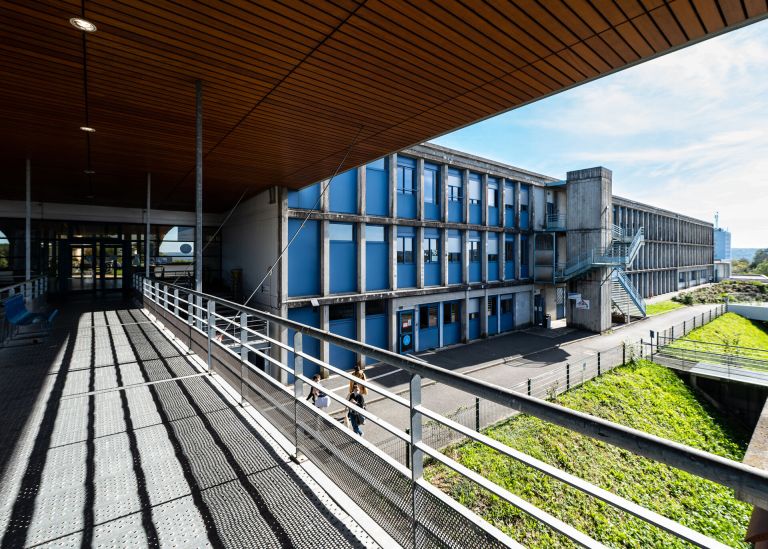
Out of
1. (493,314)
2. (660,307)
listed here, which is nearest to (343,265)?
(493,314)

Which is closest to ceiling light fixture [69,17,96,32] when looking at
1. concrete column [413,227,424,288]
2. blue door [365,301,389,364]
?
blue door [365,301,389,364]

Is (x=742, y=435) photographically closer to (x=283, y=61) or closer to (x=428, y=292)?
(x=428, y=292)

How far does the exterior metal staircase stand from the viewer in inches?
894

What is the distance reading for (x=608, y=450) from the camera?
1042cm

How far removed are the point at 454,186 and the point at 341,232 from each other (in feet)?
26.1

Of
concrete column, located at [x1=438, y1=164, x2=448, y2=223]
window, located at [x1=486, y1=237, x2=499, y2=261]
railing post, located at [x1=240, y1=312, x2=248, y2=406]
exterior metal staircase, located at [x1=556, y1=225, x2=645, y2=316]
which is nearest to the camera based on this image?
railing post, located at [x1=240, y1=312, x2=248, y2=406]

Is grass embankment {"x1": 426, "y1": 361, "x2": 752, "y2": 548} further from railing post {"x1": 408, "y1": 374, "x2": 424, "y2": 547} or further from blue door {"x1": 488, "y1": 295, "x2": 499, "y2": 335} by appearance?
blue door {"x1": 488, "y1": 295, "x2": 499, "y2": 335}

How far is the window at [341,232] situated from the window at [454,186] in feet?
22.5

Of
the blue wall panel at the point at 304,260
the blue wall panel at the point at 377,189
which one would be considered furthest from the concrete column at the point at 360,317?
the blue wall panel at the point at 377,189

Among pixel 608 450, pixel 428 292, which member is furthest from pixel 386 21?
pixel 428 292

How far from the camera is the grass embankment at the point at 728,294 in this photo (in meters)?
38.8

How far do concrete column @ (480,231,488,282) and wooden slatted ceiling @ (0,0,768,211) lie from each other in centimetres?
1493

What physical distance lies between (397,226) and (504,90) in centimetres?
1221

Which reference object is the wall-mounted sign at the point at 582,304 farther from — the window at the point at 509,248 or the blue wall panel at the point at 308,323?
the blue wall panel at the point at 308,323
